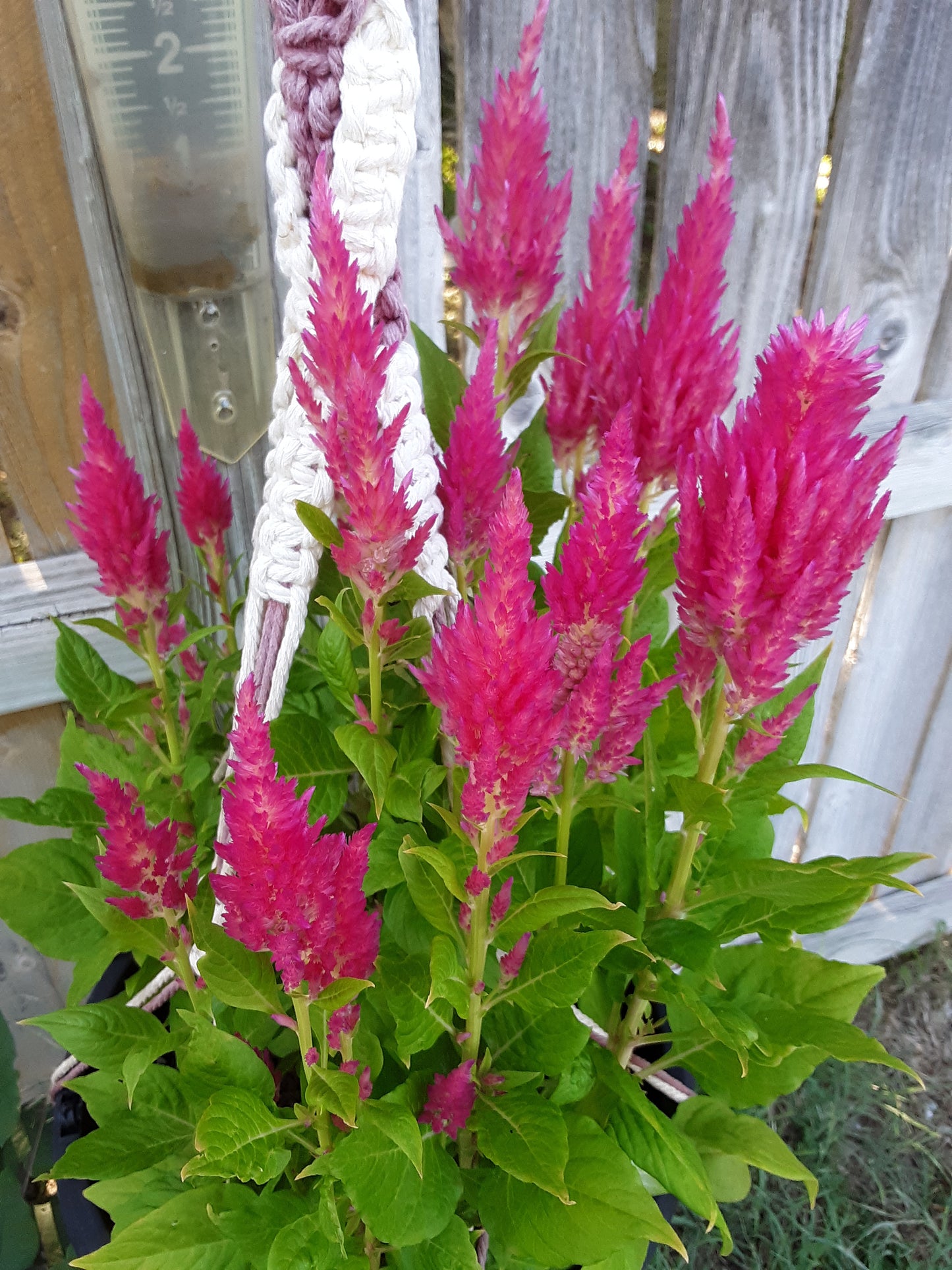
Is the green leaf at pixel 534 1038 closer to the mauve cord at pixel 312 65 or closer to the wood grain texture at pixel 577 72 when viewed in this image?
the mauve cord at pixel 312 65

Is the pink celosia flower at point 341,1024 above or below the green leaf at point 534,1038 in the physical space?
above

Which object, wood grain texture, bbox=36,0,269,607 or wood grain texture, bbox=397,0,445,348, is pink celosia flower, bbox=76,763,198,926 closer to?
wood grain texture, bbox=36,0,269,607

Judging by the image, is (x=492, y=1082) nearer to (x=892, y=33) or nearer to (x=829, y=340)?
(x=829, y=340)

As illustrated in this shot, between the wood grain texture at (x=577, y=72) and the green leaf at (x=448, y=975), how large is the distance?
3.02ft

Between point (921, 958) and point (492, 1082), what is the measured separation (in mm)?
1777

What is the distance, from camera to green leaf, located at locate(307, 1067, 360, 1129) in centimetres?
58

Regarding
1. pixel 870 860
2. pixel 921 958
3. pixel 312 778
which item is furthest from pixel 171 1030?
pixel 921 958

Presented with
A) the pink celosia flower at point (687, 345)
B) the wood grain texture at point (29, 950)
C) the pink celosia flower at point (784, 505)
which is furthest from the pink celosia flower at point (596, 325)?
the wood grain texture at point (29, 950)

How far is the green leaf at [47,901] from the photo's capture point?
916 millimetres

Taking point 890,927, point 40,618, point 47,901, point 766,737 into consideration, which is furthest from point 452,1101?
point 890,927

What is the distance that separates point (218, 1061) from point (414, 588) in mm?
409

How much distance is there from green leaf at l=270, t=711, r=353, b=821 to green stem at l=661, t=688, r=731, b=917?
31cm

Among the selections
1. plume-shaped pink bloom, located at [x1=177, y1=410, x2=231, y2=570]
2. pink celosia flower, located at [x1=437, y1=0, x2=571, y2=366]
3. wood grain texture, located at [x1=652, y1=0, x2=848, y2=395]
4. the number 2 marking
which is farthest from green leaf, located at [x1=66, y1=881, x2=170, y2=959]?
wood grain texture, located at [x1=652, y1=0, x2=848, y2=395]

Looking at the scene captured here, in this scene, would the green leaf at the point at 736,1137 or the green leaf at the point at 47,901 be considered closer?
the green leaf at the point at 736,1137
